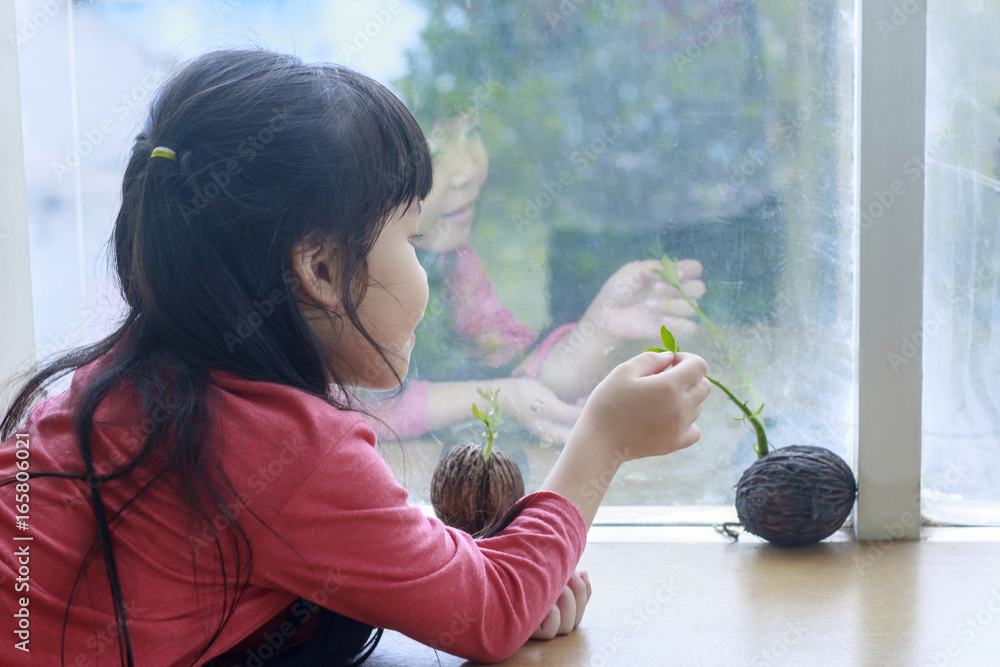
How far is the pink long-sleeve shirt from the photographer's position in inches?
19.3

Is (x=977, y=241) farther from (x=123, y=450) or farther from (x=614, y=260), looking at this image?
(x=123, y=450)

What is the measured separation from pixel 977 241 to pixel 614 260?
0.38 m

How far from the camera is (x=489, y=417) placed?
873mm

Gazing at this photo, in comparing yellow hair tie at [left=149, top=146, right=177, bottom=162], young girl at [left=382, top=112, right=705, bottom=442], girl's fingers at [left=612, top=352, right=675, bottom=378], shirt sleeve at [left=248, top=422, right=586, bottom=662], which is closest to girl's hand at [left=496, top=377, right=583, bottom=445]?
young girl at [left=382, top=112, right=705, bottom=442]

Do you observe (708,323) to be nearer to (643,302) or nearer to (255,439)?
(643,302)

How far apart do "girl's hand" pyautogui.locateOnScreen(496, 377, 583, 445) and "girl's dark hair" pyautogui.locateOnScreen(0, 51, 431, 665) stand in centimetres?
41

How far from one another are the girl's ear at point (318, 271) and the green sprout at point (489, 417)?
0.31m

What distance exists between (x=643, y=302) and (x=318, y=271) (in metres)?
0.47

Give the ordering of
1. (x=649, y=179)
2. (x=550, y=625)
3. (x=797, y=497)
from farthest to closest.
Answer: (x=649, y=179)
(x=797, y=497)
(x=550, y=625)

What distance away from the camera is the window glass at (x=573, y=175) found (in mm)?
918

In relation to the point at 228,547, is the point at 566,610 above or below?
below

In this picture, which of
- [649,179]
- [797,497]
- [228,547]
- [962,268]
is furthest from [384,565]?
[962,268]

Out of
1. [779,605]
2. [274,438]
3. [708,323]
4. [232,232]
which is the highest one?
[232,232]

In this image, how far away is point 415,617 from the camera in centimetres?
51
